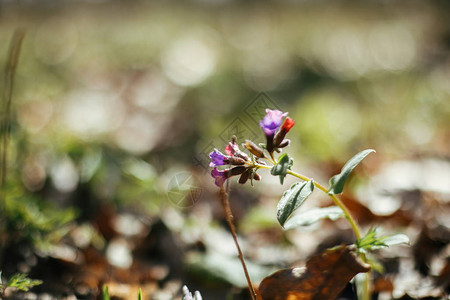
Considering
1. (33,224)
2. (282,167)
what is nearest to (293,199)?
(282,167)

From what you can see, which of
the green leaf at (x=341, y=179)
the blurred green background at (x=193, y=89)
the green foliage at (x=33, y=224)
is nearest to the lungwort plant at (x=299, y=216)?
A: the green leaf at (x=341, y=179)

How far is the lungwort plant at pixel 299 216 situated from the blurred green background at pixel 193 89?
0.16 meters

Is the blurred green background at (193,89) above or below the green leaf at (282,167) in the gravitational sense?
below

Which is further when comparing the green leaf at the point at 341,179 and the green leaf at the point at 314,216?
the green leaf at the point at 314,216

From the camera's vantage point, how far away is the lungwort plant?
1.18 m

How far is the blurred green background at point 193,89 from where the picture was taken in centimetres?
230

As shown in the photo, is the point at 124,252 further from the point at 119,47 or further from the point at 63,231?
the point at 119,47

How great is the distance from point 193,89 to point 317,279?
404 cm

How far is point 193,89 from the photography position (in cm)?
515

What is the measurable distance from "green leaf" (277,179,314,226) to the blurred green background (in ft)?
0.79

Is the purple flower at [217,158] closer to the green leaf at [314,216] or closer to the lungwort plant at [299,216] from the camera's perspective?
the lungwort plant at [299,216]

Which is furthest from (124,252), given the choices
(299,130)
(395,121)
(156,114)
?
(156,114)

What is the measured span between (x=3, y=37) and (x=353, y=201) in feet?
20.7

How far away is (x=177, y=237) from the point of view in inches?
75.4
